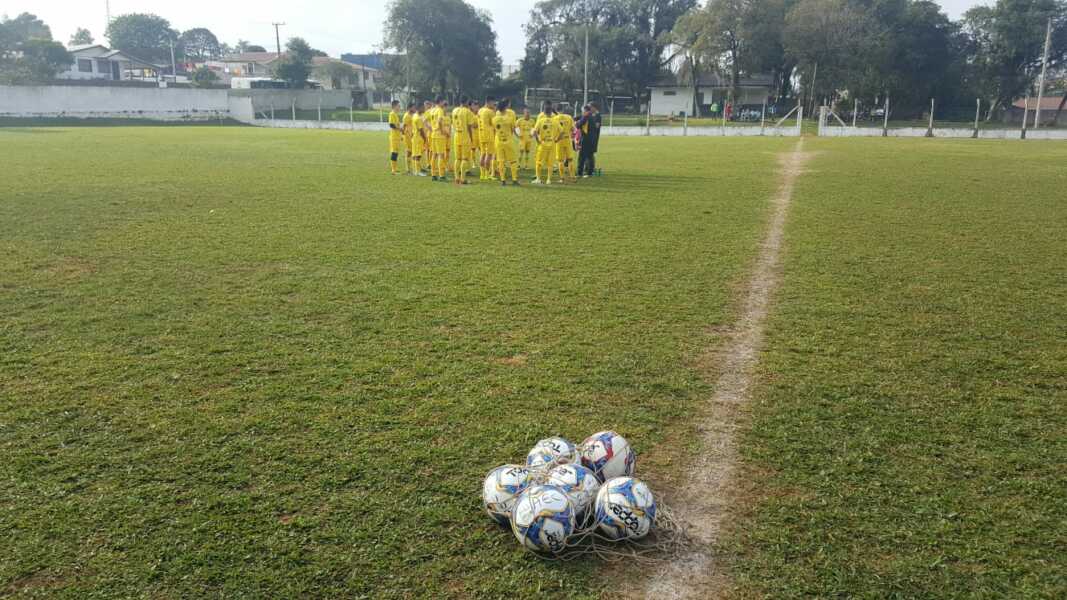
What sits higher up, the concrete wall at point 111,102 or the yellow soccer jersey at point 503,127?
the concrete wall at point 111,102

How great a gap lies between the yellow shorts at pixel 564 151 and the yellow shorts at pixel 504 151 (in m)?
1.09

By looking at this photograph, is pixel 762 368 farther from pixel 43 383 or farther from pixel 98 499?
pixel 43 383

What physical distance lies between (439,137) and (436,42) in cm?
4948

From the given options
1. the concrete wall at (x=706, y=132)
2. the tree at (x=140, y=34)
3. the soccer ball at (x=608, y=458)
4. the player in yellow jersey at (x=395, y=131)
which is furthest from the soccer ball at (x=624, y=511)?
the tree at (x=140, y=34)

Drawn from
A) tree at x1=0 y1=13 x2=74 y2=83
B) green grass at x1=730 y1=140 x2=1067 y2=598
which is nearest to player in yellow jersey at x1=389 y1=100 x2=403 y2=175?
green grass at x1=730 y1=140 x2=1067 y2=598

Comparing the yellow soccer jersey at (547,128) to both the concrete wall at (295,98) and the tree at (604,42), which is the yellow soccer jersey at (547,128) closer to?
the concrete wall at (295,98)

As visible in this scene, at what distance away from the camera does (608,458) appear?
11.9 ft

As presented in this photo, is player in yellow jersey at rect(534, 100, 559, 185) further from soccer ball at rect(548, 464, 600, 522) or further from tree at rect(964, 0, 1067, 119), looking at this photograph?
tree at rect(964, 0, 1067, 119)

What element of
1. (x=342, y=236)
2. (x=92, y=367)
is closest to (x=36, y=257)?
(x=342, y=236)

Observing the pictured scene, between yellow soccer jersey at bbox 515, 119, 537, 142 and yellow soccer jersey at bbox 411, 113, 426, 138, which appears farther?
yellow soccer jersey at bbox 515, 119, 537, 142

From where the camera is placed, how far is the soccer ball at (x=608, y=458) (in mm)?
3613

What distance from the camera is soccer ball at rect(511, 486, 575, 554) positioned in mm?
3197

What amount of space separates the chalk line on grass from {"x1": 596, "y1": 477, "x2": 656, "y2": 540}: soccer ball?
0.20m

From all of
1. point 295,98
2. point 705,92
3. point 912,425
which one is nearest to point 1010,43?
point 705,92
